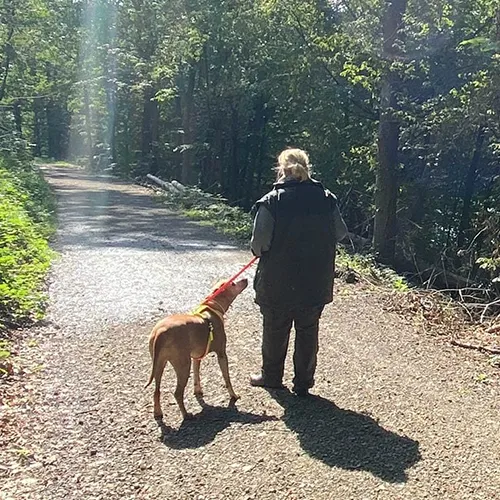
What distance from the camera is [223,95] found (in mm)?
30375

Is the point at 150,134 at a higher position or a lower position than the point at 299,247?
higher

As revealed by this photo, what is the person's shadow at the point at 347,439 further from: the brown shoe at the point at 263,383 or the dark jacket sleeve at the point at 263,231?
the dark jacket sleeve at the point at 263,231

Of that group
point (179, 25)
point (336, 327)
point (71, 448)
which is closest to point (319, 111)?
point (179, 25)

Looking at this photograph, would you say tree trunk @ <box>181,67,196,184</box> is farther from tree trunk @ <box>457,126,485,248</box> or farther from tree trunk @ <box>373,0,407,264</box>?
tree trunk @ <box>373,0,407,264</box>

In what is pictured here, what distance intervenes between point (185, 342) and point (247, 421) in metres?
0.82

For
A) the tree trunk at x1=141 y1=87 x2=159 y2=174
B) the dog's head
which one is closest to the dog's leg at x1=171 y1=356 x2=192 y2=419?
the dog's head

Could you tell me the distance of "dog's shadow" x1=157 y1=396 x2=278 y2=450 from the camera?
16.3 ft

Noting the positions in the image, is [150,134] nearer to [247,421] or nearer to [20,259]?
[20,259]

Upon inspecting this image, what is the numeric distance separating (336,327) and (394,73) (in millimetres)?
8183

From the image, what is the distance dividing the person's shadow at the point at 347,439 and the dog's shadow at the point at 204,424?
32 centimetres

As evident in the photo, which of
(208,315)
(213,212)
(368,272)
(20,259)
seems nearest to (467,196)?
(213,212)

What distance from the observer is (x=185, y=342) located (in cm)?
511

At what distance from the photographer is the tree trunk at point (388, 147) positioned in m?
14.7

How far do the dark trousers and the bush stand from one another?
10.3 feet
